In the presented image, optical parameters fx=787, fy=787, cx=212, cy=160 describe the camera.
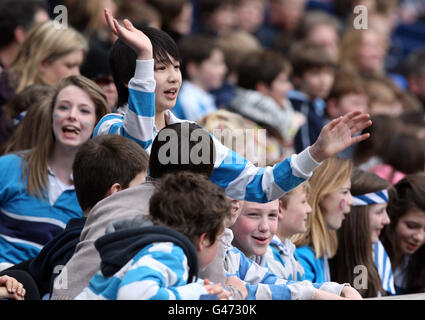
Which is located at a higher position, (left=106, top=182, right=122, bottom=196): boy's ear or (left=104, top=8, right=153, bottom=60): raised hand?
(left=104, top=8, right=153, bottom=60): raised hand

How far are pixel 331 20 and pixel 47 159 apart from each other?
19.5 feet

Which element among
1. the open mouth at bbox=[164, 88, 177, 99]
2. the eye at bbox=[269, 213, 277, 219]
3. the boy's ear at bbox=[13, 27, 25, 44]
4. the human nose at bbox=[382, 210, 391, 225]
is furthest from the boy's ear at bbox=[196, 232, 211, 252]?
the boy's ear at bbox=[13, 27, 25, 44]

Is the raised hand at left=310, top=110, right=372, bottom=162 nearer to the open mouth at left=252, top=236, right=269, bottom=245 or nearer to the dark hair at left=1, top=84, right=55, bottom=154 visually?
the open mouth at left=252, top=236, right=269, bottom=245

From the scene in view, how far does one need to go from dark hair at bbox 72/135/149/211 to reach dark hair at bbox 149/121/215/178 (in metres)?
0.25

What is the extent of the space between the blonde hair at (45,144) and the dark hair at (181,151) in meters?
1.10

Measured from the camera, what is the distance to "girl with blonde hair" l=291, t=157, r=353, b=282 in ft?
13.4

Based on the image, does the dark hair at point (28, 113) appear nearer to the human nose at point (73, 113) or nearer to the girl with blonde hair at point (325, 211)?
the human nose at point (73, 113)

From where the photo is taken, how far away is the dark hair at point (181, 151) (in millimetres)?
2688

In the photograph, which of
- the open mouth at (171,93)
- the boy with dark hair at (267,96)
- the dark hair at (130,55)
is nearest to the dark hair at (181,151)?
→ the open mouth at (171,93)

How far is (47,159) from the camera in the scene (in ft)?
12.6

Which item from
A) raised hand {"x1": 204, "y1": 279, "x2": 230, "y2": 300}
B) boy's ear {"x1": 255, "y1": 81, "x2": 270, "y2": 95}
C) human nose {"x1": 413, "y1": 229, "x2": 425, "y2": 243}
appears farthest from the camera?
boy's ear {"x1": 255, "y1": 81, "x2": 270, "y2": 95}

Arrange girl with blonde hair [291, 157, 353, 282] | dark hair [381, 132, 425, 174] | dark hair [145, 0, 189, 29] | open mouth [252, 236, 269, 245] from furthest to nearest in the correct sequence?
dark hair [145, 0, 189, 29]
dark hair [381, 132, 425, 174]
girl with blonde hair [291, 157, 353, 282]
open mouth [252, 236, 269, 245]

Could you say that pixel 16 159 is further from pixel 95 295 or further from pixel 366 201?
pixel 366 201

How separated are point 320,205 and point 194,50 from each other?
297 centimetres
